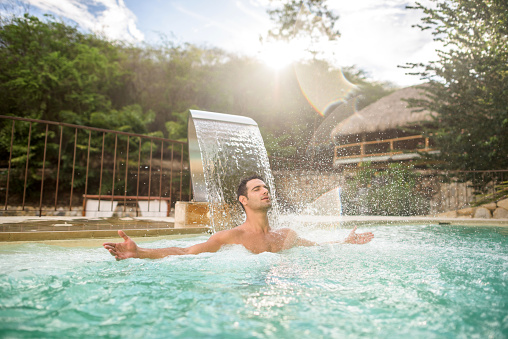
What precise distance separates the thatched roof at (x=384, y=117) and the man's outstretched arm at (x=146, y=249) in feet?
46.4

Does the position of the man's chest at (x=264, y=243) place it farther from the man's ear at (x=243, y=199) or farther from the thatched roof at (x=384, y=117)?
the thatched roof at (x=384, y=117)

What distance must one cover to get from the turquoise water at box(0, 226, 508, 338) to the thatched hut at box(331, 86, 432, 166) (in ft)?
43.6

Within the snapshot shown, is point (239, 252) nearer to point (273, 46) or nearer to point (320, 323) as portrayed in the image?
point (320, 323)

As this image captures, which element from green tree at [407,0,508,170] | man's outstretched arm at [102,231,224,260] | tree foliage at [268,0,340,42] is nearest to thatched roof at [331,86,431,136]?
green tree at [407,0,508,170]

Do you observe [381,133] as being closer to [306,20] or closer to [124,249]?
[306,20]

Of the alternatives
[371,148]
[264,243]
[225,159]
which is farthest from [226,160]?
[371,148]

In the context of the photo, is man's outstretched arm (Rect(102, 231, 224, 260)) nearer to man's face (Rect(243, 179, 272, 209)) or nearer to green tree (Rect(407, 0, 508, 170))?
man's face (Rect(243, 179, 272, 209))

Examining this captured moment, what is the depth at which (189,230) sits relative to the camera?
4.11m

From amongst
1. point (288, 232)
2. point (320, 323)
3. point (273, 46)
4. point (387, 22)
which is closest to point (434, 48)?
point (387, 22)

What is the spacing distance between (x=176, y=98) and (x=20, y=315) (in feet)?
59.3

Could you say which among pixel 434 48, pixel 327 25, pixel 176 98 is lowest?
pixel 434 48

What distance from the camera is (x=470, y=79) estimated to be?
30.3 ft

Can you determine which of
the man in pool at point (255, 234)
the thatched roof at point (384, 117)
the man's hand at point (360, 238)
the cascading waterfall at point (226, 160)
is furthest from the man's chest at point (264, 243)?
the thatched roof at point (384, 117)

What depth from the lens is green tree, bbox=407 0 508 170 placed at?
862cm
